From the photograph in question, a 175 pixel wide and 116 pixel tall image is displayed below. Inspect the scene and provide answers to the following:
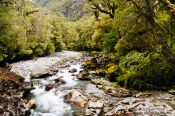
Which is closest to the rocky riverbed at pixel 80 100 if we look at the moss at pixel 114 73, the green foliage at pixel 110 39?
the moss at pixel 114 73

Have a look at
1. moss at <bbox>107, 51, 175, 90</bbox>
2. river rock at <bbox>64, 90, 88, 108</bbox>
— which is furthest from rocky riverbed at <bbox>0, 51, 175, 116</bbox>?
moss at <bbox>107, 51, 175, 90</bbox>

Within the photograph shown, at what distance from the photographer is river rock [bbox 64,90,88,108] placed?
2140cm

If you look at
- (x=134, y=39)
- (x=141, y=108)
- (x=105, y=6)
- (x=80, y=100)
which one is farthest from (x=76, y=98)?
(x=105, y=6)

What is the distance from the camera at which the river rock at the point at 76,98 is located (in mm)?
21403

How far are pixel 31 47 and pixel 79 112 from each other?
40718 millimetres

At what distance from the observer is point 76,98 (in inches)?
884

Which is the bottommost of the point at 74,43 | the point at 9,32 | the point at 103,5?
the point at 74,43

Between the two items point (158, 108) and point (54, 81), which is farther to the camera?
point (54, 81)

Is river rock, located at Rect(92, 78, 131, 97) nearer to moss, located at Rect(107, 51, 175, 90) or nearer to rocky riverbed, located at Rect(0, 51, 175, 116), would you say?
rocky riverbed, located at Rect(0, 51, 175, 116)

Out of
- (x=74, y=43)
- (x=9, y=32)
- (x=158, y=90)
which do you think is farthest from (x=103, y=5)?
(x=74, y=43)

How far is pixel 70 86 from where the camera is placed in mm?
28375

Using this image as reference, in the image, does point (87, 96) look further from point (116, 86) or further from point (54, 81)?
point (54, 81)

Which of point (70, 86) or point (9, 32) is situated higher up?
point (9, 32)

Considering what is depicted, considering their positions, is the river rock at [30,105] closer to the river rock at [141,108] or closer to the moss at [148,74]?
the river rock at [141,108]
